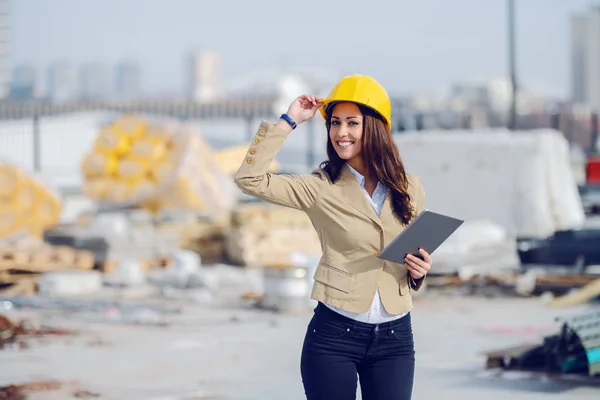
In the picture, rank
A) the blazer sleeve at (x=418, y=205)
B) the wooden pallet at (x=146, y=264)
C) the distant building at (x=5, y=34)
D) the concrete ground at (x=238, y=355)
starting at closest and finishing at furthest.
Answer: the blazer sleeve at (x=418, y=205)
the concrete ground at (x=238, y=355)
the wooden pallet at (x=146, y=264)
the distant building at (x=5, y=34)

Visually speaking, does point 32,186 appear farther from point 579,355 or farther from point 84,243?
point 579,355

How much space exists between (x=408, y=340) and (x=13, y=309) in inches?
327

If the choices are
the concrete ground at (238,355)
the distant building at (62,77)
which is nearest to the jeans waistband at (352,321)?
the concrete ground at (238,355)

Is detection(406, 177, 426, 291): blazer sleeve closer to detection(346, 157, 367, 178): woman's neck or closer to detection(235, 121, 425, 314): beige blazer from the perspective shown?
detection(235, 121, 425, 314): beige blazer

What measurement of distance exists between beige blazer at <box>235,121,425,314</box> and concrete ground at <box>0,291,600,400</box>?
3416 millimetres

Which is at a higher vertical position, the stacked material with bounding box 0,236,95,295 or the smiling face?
the smiling face

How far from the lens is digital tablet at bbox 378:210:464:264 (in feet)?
12.7

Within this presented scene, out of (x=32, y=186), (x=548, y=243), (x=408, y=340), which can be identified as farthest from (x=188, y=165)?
(x=408, y=340)

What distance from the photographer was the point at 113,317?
11062 millimetres

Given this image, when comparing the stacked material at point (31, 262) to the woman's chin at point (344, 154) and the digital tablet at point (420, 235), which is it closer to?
the woman's chin at point (344, 154)

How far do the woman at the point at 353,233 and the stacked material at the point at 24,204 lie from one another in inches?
497

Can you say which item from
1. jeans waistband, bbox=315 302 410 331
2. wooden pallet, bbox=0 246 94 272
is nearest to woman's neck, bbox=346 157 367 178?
jeans waistband, bbox=315 302 410 331

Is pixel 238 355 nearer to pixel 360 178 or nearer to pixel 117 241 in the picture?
pixel 360 178

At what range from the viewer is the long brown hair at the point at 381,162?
4.07 metres
